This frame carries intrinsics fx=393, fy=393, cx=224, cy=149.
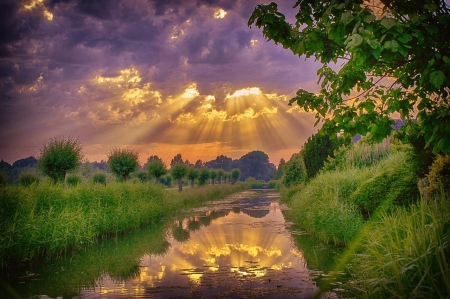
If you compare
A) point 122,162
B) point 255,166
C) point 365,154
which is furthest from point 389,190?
point 255,166

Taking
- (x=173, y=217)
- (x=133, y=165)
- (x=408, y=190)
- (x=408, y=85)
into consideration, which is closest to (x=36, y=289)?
(x=408, y=85)

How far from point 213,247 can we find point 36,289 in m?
5.94

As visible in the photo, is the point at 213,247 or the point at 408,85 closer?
the point at 408,85

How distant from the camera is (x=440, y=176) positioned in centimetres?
819

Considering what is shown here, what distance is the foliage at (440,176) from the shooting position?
8070 mm

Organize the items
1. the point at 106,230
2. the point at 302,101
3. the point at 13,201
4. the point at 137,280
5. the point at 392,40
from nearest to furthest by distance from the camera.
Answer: the point at 392,40 → the point at 302,101 → the point at 137,280 → the point at 13,201 → the point at 106,230

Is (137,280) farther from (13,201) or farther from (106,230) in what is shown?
(106,230)

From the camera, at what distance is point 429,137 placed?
198 inches

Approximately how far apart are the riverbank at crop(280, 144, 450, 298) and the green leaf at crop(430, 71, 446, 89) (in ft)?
6.33

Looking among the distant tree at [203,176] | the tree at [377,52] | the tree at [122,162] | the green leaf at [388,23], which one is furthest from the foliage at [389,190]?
the distant tree at [203,176]

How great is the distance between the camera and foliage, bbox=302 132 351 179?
79.9 ft

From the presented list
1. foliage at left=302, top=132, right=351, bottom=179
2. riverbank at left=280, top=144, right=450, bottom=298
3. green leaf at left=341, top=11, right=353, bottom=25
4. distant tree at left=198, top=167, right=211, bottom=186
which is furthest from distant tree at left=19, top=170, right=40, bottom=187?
green leaf at left=341, top=11, right=353, bottom=25

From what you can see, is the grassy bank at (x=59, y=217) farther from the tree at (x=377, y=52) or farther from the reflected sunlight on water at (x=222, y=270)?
the tree at (x=377, y=52)

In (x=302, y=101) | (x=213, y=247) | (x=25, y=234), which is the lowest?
(x=213, y=247)
